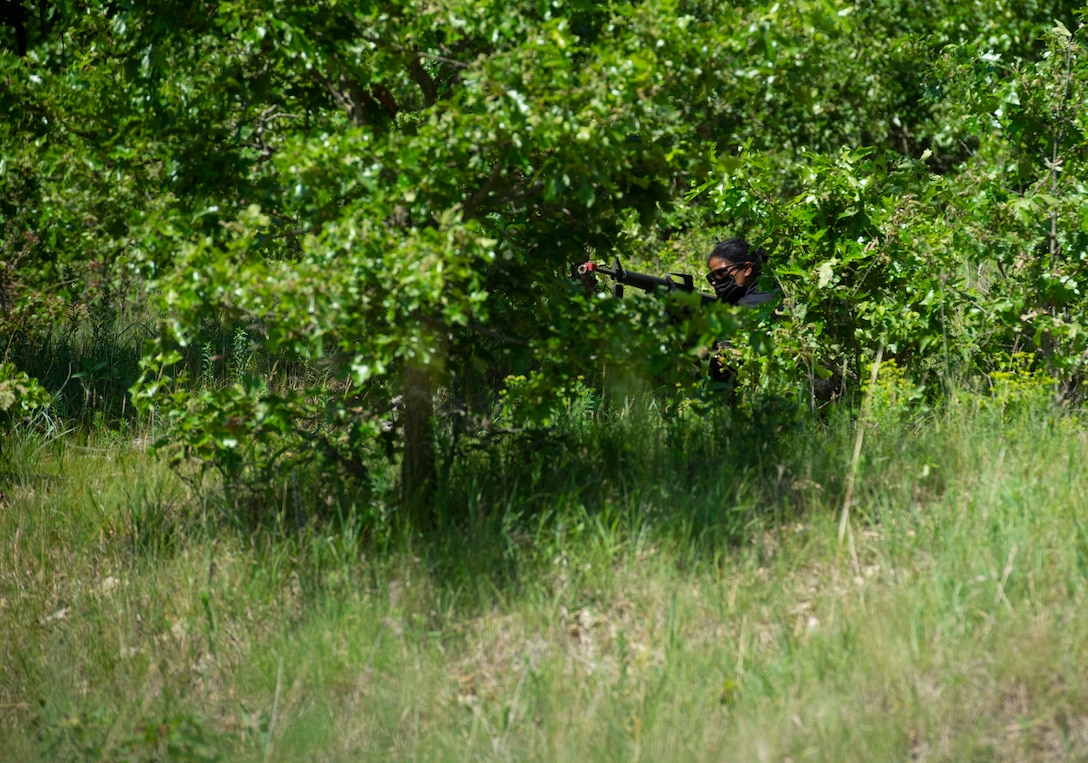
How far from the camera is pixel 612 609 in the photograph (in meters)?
4.14

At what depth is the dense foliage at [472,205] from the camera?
4.03 meters

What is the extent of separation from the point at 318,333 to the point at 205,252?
1.95 feet

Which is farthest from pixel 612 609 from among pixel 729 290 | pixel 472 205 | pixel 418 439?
pixel 729 290

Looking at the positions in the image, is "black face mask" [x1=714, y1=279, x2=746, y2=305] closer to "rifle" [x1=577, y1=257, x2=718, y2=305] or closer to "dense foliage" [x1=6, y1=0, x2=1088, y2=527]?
"rifle" [x1=577, y1=257, x2=718, y2=305]

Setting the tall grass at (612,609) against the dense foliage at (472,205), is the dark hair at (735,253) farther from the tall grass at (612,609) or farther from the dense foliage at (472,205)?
the tall grass at (612,609)

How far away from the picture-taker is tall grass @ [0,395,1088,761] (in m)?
3.48

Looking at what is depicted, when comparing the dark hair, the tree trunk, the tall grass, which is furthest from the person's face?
the tree trunk

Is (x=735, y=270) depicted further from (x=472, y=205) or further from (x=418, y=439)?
(x=418, y=439)

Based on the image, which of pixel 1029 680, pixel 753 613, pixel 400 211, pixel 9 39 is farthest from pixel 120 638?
pixel 9 39

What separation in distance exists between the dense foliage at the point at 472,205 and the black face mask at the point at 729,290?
1.86 feet

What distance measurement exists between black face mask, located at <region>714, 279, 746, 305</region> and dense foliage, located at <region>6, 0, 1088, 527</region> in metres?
0.57

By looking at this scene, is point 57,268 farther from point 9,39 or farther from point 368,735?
point 368,735

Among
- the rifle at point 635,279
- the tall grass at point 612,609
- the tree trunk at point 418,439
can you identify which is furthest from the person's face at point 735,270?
the tree trunk at point 418,439

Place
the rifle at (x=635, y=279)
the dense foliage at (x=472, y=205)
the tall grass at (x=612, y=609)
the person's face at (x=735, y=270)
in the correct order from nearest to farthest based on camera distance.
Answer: the tall grass at (x=612, y=609), the dense foliage at (x=472, y=205), the rifle at (x=635, y=279), the person's face at (x=735, y=270)
